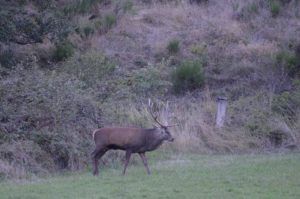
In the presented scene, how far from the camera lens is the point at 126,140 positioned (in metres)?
15.8

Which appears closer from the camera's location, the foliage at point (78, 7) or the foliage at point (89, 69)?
the foliage at point (89, 69)

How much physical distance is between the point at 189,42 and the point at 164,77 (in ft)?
17.8

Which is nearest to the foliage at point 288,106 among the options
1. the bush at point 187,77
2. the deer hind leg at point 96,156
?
the bush at point 187,77

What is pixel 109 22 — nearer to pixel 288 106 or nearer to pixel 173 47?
pixel 173 47

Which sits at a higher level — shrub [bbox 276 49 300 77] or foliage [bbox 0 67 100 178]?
foliage [bbox 0 67 100 178]

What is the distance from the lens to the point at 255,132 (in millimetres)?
21375

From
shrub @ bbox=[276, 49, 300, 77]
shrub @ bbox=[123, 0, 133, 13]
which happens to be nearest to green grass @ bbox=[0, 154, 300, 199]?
shrub @ bbox=[276, 49, 300, 77]

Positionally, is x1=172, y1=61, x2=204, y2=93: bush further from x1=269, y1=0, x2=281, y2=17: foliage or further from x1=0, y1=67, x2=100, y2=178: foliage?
x1=0, y1=67, x2=100, y2=178: foliage

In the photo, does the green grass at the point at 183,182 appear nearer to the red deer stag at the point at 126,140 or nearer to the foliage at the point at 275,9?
the red deer stag at the point at 126,140

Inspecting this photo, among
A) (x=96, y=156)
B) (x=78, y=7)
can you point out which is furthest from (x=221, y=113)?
(x=78, y=7)

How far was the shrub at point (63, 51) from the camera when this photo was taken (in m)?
29.7

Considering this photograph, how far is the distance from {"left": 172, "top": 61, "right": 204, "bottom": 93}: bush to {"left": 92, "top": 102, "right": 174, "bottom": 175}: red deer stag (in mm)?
11618

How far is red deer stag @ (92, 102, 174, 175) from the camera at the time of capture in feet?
51.9

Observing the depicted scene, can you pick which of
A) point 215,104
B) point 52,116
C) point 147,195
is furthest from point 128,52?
point 147,195
